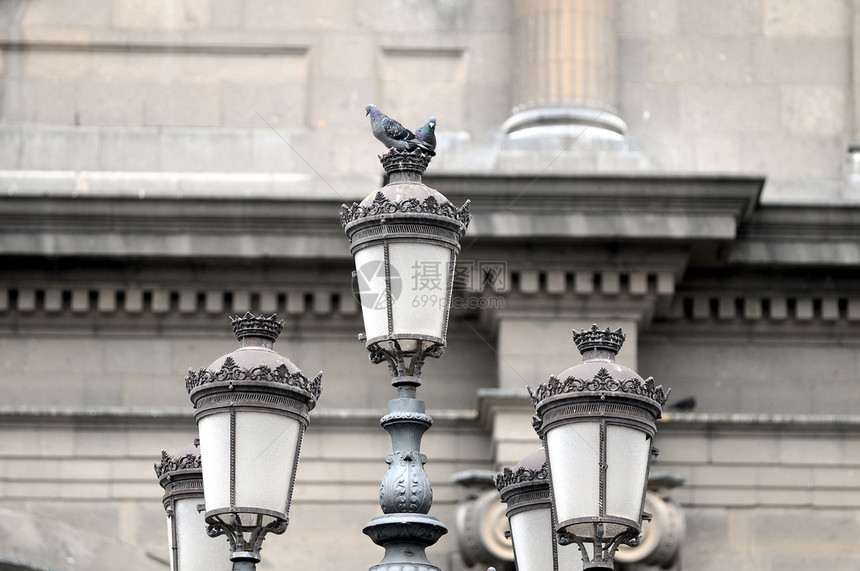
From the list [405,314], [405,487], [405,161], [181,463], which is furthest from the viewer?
[181,463]

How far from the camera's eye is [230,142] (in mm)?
19672

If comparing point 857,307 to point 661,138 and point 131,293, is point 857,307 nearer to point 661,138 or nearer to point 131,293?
point 661,138

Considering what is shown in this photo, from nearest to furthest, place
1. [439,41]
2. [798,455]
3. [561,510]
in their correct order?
[561,510]
[798,455]
[439,41]

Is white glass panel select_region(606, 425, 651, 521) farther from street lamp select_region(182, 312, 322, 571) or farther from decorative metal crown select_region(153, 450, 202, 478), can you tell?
decorative metal crown select_region(153, 450, 202, 478)

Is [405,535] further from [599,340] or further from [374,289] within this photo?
[599,340]

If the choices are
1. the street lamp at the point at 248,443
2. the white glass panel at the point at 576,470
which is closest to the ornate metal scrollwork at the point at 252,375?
the street lamp at the point at 248,443

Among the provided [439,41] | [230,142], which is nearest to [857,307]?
[439,41]

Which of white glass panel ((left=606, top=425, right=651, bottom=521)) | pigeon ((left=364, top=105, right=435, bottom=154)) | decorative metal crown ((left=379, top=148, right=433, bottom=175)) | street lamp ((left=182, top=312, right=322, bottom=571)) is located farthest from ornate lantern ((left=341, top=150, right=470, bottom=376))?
white glass panel ((left=606, top=425, right=651, bottom=521))

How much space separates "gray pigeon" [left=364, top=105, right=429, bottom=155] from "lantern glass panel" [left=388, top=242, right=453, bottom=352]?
82 cm

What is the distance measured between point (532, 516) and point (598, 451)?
1348mm

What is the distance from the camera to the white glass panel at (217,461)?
10.4 metres

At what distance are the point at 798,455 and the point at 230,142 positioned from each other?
6029 mm

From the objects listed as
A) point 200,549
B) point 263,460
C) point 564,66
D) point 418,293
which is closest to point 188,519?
point 200,549

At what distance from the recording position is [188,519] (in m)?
11.5
